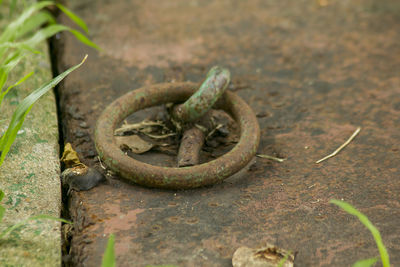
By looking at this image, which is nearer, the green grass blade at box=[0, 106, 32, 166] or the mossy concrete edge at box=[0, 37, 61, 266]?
the mossy concrete edge at box=[0, 37, 61, 266]

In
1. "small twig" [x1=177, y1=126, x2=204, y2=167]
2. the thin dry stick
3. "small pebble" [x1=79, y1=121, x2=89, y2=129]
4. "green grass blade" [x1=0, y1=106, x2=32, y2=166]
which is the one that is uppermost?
"green grass blade" [x1=0, y1=106, x2=32, y2=166]

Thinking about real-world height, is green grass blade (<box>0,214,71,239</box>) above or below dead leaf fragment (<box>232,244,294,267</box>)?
above

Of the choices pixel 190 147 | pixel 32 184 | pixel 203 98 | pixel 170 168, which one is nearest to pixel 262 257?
pixel 170 168

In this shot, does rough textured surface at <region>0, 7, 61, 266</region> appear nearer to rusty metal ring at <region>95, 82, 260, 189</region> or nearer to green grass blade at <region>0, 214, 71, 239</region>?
green grass blade at <region>0, 214, 71, 239</region>

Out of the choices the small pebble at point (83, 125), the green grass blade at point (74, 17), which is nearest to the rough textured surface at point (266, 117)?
the small pebble at point (83, 125)

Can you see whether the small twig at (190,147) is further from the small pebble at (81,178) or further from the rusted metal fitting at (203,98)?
the small pebble at (81,178)

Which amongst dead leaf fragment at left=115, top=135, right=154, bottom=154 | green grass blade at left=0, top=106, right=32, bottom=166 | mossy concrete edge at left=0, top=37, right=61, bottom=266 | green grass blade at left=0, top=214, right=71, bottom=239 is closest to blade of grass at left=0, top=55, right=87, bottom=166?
green grass blade at left=0, top=106, right=32, bottom=166
